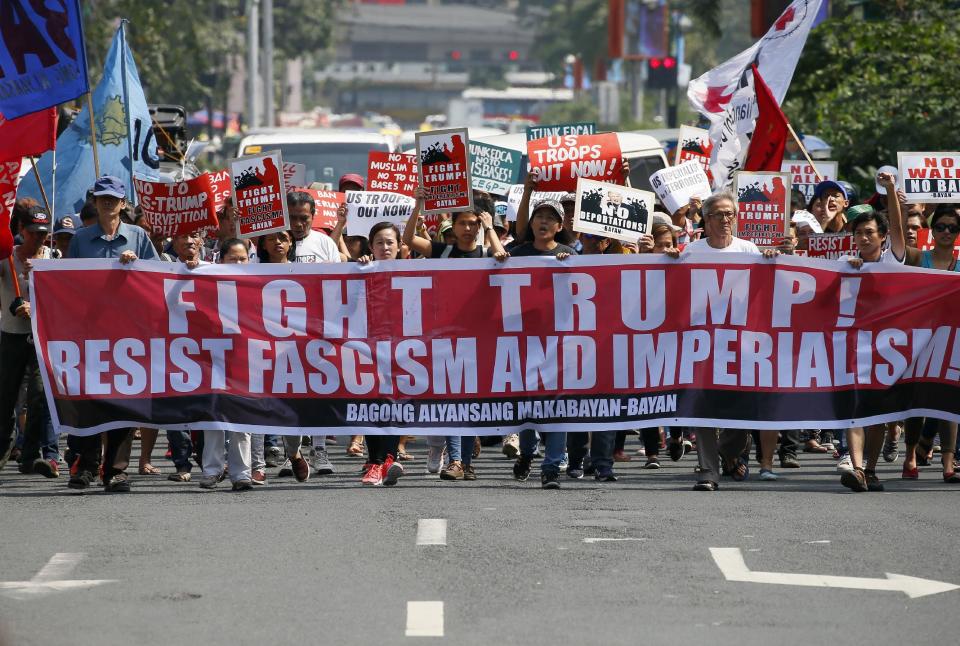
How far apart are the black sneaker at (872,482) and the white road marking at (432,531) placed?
2826 millimetres

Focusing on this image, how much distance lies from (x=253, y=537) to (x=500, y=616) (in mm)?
2151

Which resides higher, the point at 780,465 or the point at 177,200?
the point at 177,200

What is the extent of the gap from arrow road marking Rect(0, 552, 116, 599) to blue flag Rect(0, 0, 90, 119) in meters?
4.85

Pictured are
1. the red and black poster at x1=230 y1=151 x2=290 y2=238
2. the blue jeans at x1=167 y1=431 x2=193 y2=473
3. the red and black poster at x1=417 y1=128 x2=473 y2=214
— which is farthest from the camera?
the red and black poster at x1=417 y1=128 x2=473 y2=214

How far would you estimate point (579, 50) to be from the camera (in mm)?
92438

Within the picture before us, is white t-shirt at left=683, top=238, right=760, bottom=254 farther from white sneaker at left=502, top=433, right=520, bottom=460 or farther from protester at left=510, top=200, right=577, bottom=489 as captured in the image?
white sneaker at left=502, top=433, right=520, bottom=460

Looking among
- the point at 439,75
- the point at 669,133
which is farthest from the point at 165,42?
the point at 439,75

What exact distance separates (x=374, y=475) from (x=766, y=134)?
5.30m

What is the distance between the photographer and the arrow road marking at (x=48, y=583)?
295 inches

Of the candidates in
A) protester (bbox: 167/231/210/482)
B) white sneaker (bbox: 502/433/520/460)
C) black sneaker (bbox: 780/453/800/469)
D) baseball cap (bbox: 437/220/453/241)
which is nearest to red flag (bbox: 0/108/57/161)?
protester (bbox: 167/231/210/482)

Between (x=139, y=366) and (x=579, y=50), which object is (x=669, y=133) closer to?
(x=139, y=366)

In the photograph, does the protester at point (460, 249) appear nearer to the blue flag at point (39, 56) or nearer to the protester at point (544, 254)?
the protester at point (544, 254)

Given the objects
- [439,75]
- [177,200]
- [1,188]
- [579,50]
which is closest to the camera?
[1,188]

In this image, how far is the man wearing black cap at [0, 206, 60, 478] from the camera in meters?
11.2
